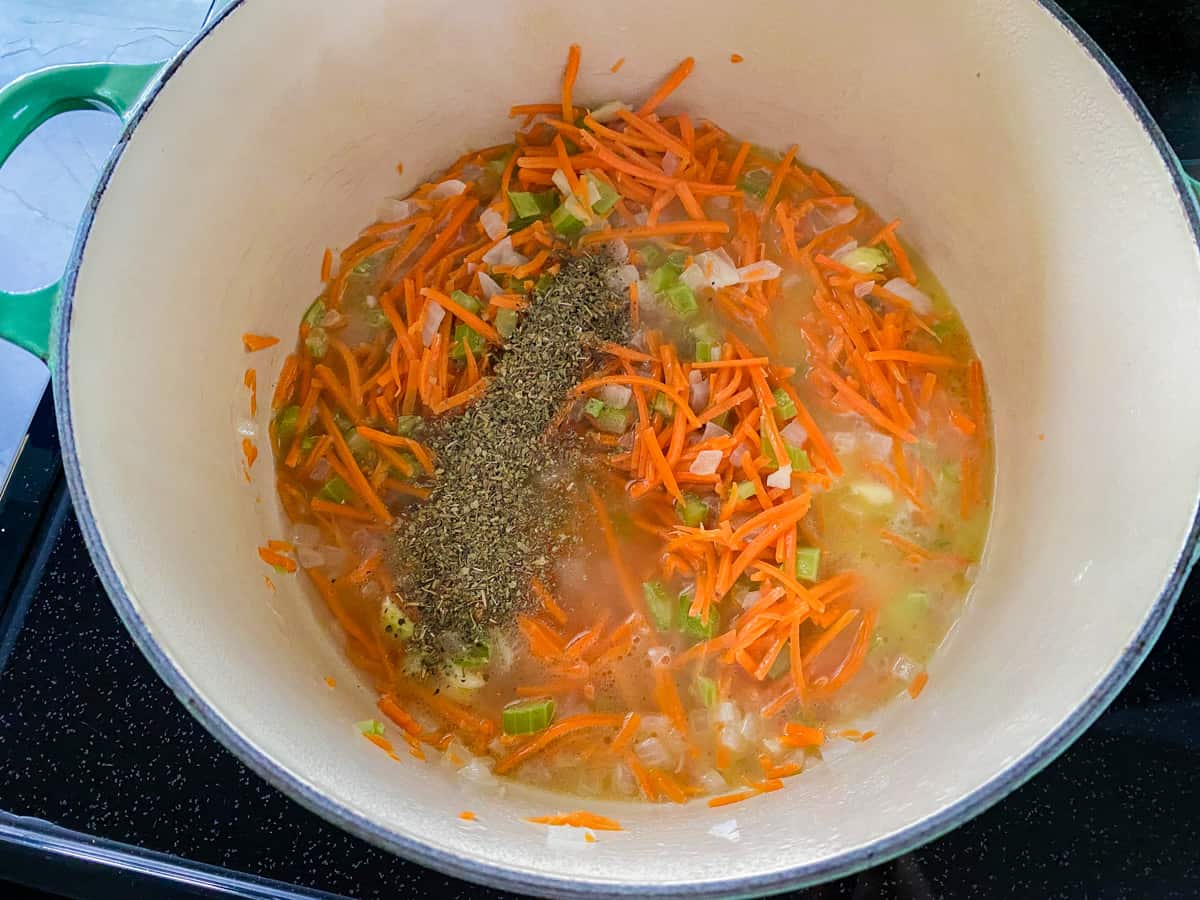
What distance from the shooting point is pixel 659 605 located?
4.04 ft

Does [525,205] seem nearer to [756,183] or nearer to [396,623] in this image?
[756,183]

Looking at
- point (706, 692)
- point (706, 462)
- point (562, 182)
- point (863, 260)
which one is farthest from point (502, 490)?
point (863, 260)

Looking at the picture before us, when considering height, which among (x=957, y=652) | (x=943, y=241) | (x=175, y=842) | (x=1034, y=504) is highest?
(x=943, y=241)

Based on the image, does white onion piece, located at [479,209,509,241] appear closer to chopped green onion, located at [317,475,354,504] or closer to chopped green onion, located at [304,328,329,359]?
chopped green onion, located at [304,328,329,359]

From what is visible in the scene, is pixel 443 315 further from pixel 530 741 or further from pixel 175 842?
pixel 175 842

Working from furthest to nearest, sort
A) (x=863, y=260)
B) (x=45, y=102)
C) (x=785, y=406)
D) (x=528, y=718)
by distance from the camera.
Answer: (x=863, y=260), (x=785, y=406), (x=528, y=718), (x=45, y=102)

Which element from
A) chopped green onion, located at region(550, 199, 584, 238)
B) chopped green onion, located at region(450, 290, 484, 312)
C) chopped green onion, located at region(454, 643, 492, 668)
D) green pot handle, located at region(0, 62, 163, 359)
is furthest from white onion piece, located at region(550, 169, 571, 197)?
chopped green onion, located at region(454, 643, 492, 668)

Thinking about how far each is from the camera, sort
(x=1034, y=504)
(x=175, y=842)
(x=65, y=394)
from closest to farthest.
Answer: (x=65, y=394), (x=175, y=842), (x=1034, y=504)

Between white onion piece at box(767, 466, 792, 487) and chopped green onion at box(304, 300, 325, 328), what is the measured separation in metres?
0.70

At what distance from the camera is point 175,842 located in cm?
112

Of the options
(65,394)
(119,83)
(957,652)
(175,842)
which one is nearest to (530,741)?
(175,842)

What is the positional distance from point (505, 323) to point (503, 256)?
122 mm

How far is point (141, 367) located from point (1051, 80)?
1.10 metres

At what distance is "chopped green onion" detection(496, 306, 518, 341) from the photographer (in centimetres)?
131
